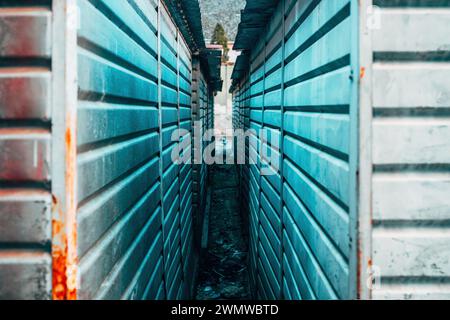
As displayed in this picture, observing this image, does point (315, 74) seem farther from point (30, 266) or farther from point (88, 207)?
point (30, 266)

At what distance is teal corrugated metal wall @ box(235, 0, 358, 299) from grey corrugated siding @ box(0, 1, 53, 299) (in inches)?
53.4

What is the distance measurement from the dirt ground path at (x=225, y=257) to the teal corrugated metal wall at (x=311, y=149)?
224cm

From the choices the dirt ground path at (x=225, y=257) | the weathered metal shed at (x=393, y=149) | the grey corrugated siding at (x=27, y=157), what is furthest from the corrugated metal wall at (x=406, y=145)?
the dirt ground path at (x=225, y=257)

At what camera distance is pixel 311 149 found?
286cm

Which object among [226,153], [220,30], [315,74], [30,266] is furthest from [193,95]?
[220,30]

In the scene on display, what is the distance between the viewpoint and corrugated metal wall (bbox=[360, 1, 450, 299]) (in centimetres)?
179

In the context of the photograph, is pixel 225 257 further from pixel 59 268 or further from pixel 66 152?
pixel 66 152

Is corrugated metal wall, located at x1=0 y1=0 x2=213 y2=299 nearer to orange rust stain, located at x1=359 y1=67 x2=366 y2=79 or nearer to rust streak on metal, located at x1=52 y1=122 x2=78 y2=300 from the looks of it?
rust streak on metal, located at x1=52 y1=122 x2=78 y2=300

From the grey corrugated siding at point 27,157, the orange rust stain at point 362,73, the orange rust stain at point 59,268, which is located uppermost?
the orange rust stain at point 362,73

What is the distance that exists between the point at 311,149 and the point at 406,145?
41.6 inches

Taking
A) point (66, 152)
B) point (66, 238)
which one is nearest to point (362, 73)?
point (66, 152)

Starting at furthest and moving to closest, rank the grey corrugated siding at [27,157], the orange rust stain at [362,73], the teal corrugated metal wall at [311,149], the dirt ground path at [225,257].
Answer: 1. the dirt ground path at [225,257]
2. the teal corrugated metal wall at [311,149]
3. the orange rust stain at [362,73]
4. the grey corrugated siding at [27,157]

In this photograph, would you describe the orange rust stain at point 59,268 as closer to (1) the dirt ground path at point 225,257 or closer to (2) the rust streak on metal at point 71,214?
(2) the rust streak on metal at point 71,214

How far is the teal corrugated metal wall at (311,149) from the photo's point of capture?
2.03 metres
